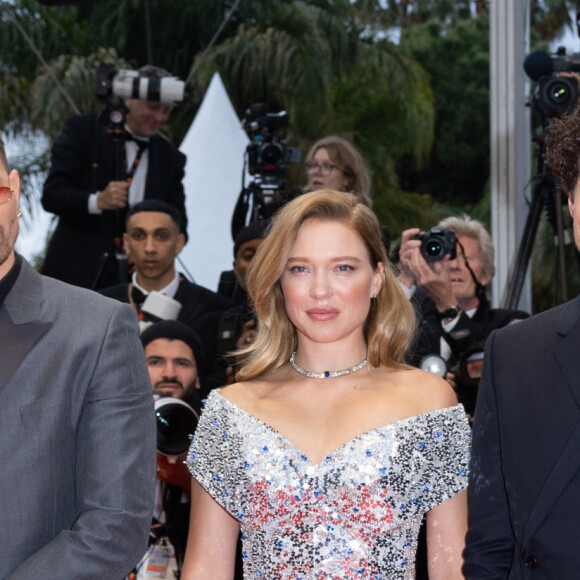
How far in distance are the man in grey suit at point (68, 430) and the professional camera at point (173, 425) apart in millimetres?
1208

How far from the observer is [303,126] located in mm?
12602

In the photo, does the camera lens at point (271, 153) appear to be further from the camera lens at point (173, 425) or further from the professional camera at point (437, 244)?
the camera lens at point (173, 425)

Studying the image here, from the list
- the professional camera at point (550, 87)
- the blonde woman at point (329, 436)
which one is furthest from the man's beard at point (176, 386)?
the professional camera at point (550, 87)

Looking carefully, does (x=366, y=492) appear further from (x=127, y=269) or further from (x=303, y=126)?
(x=303, y=126)

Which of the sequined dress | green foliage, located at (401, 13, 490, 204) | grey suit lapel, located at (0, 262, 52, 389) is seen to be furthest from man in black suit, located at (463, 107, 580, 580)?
green foliage, located at (401, 13, 490, 204)

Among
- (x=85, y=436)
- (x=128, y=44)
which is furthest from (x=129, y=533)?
(x=128, y=44)

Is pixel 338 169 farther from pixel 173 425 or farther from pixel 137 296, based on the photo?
pixel 173 425

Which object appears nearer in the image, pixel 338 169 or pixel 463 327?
pixel 463 327

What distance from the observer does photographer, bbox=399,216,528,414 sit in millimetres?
3549

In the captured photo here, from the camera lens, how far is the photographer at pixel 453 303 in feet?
11.6

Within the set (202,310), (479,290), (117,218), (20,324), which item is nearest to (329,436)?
(20,324)

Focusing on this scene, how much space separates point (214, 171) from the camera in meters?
7.10

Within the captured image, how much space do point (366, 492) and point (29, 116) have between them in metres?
11.2

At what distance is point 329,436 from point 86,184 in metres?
2.91
